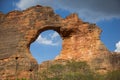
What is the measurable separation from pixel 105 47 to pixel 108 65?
296cm

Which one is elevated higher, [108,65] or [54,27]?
[54,27]

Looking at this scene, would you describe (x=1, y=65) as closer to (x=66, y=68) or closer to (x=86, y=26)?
(x=66, y=68)

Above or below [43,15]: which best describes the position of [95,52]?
below

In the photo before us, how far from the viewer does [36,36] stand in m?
57.2

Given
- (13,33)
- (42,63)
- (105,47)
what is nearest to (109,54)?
(105,47)

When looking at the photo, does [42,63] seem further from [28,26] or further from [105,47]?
[105,47]

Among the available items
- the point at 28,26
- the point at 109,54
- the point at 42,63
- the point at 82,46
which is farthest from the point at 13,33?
the point at 109,54

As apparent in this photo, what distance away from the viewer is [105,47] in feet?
191

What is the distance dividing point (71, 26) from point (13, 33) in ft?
26.2

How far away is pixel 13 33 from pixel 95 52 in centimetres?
1139

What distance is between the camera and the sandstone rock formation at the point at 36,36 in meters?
55.2

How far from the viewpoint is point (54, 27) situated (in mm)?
57844

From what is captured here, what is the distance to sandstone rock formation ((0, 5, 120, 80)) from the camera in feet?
181

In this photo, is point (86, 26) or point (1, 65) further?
point (86, 26)
